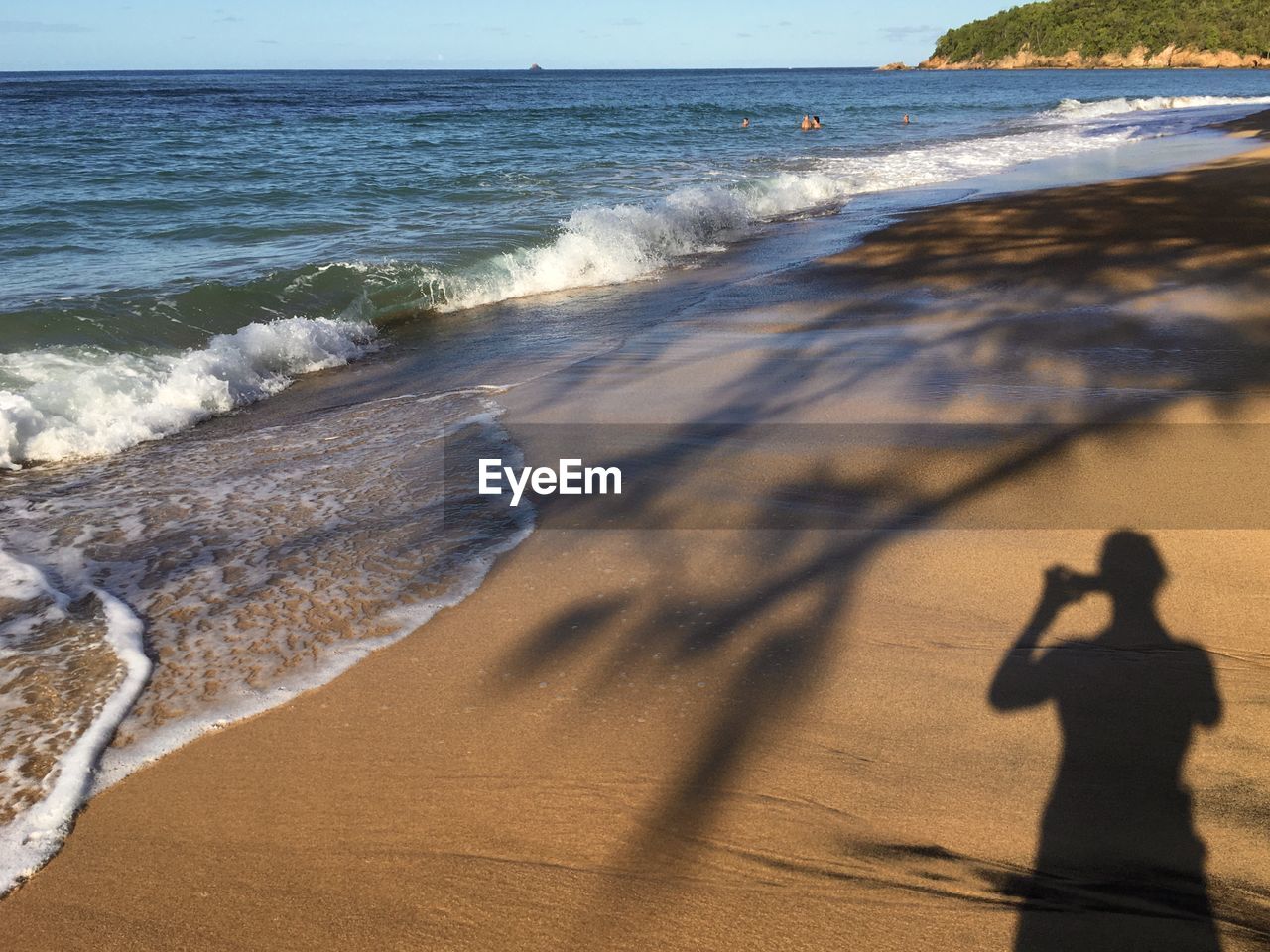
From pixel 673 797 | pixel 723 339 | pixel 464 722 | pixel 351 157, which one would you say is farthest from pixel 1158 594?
pixel 351 157

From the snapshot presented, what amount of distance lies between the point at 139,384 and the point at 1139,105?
39.2 m

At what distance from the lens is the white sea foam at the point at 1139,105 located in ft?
112

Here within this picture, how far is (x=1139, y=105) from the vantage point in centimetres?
3631

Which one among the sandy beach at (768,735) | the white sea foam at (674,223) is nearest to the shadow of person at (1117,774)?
the sandy beach at (768,735)

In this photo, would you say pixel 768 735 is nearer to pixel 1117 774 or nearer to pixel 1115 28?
pixel 1117 774

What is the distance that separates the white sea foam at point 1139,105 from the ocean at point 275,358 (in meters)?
14.2

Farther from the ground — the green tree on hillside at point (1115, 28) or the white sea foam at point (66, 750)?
the green tree on hillside at point (1115, 28)

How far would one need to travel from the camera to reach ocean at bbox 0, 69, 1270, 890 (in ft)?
Result: 10.1

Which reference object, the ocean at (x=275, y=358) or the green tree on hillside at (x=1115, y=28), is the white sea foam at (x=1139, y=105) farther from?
the green tree on hillside at (x=1115, y=28)

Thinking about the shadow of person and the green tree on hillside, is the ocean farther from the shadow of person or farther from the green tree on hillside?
the green tree on hillside

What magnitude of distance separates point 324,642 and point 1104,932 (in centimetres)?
226

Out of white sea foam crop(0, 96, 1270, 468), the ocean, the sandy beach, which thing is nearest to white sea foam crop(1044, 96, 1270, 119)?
the ocean

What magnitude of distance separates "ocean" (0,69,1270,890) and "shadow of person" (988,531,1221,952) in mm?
1928

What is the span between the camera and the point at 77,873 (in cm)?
219
